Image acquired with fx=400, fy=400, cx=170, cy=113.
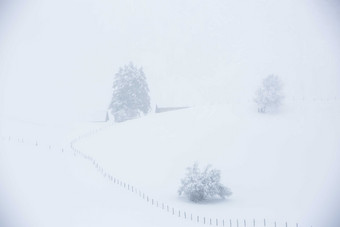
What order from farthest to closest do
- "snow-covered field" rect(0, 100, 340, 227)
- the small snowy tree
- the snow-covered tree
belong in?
the snow-covered tree, the small snowy tree, "snow-covered field" rect(0, 100, 340, 227)

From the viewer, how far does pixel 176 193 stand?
44.7 m

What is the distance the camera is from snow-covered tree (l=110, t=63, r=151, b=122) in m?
86.8

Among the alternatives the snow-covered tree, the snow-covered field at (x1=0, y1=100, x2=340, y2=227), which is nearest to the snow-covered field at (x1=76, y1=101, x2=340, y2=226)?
the snow-covered field at (x1=0, y1=100, x2=340, y2=227)

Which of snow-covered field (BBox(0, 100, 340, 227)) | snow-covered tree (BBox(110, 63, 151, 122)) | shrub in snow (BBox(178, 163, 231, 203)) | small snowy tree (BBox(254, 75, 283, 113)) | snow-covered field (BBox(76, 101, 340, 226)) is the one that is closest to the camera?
snow-covered field (BBox(0, 100, 340, 227))

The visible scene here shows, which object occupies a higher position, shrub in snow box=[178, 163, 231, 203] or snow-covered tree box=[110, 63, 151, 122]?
snow-covered tree box=[110, 63, 151, 122]

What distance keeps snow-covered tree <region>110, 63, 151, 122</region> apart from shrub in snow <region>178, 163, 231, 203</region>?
150 ft

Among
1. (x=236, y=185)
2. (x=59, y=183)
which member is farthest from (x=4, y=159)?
(x=236, y=185)

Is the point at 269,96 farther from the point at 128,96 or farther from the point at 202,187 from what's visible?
the point at 202,187

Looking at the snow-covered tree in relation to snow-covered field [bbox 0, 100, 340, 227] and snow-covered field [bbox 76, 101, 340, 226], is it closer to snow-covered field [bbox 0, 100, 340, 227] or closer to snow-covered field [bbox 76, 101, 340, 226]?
snow-covered field [bbox 0, 100, 340, 227]

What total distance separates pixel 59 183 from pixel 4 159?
944 cm

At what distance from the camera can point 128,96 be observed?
286 feet

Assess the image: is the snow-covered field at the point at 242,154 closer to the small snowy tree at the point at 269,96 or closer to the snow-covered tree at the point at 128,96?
the small snowy tree at the point at 269,96

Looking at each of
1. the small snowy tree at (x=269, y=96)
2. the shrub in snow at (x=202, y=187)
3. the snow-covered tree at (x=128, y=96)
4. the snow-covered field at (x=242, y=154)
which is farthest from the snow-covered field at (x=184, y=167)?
the snow-covered tree at (x=128, y=96)

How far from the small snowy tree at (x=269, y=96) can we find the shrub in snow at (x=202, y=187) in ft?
103
